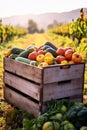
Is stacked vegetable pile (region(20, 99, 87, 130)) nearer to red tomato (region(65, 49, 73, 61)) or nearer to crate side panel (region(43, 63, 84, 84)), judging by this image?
crate side panel (region(43, 63, 84, 84))

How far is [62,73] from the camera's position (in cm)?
463

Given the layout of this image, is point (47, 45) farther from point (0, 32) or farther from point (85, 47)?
point (0, 32)

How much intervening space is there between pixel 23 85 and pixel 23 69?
27cm

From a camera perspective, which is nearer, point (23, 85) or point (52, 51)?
point (23, 85)

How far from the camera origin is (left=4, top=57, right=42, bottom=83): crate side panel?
449 centimetres

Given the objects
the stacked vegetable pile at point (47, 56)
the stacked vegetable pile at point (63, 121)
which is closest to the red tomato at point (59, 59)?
the stacked vegetable pile at point (47, 56)

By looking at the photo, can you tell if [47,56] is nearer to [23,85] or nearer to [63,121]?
[23,85]

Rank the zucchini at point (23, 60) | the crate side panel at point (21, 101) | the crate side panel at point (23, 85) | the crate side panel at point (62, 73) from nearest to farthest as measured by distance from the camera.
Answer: the crate side panel at point (62, 73) → the crate side panel at point (23, 85) → the crate side panel at point (21, 101) → the zucchini at point (23, 60)

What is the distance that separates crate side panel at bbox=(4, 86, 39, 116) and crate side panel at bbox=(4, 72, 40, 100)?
120mm

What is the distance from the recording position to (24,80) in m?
4.91

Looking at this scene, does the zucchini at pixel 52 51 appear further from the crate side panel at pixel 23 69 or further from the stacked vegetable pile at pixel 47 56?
the crate side panel at pixel 23 69

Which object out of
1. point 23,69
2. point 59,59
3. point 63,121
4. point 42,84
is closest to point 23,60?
point 23,69

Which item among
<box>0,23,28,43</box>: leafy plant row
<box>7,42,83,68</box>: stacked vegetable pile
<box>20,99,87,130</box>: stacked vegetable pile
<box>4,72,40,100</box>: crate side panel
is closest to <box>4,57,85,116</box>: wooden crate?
<box>4,72,40,100</box>: crate side panel

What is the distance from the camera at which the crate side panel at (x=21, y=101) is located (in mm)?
4667
